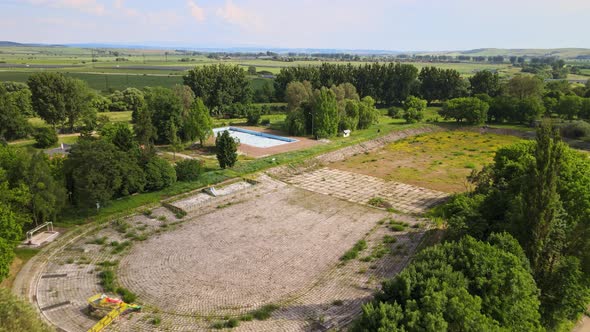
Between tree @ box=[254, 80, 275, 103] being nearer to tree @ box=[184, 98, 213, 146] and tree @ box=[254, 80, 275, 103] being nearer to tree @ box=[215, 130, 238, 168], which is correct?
tree @ box=[184, 98, 213, 146]

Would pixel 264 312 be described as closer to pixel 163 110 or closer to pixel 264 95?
pixel 163 110

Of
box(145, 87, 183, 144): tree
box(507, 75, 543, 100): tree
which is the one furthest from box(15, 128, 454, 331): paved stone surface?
box(507, 75, 543, 100): tree

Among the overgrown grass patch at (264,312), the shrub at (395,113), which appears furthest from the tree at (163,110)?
the shrub at (395,113)

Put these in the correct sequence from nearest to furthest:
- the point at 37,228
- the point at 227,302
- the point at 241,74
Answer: the point at 227,302 → the point at 37,228 → the point at 241,74

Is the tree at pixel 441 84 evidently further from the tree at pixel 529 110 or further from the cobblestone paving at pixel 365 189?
the cobblestone paving at pixel 365 189

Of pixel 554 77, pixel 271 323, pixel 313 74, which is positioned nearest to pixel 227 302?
pixel 271 323

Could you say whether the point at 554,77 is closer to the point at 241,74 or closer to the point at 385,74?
the point at 385,74
